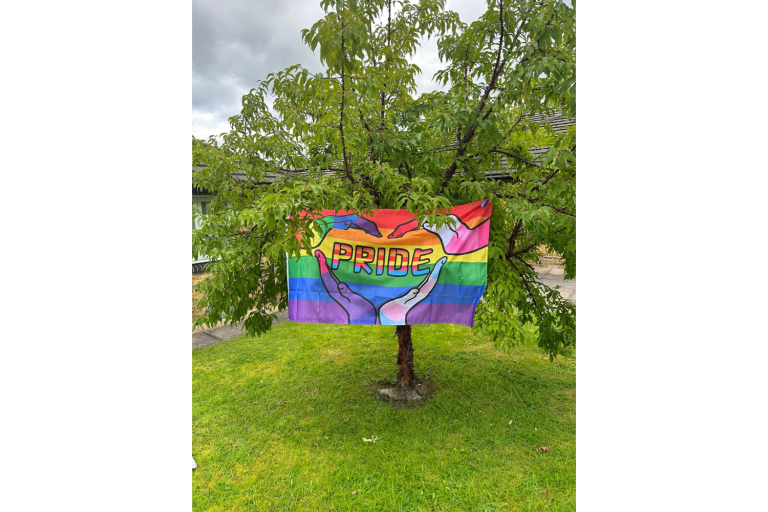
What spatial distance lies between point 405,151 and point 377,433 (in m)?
2.55

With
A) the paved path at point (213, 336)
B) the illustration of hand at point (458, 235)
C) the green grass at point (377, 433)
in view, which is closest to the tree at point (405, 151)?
the illustration of hand at point (458, 235)

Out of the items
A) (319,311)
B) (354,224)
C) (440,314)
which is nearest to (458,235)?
(440,314)

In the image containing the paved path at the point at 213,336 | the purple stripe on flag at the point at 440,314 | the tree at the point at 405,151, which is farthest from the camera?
the paved path at the point at 213,336

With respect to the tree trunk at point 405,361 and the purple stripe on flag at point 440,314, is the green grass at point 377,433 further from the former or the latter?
the purple stripe on flag at point 440,314

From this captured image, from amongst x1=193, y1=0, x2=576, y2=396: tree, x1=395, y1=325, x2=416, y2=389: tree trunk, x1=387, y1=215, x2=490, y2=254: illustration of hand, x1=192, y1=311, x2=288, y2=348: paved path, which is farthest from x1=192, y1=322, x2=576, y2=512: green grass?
x1=387, y1=215, x2=490, y2=254: illustration of hand

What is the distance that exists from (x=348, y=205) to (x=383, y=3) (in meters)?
1.90

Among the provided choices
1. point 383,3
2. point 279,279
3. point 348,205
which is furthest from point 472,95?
point 279,279

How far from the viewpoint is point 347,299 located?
2766 mm

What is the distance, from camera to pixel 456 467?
2.84 meters

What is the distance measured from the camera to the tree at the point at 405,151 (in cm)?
201

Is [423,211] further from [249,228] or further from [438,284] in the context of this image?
[249,228]

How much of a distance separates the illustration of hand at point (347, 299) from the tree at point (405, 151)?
1.37 ft

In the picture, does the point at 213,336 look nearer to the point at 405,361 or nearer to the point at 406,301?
the point at 405,361

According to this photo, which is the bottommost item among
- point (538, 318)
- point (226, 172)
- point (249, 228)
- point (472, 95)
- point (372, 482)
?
point (372, 482)
